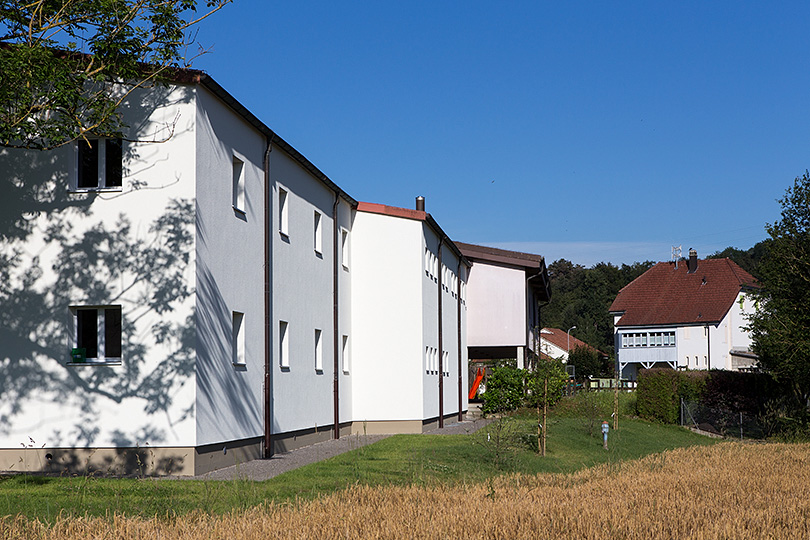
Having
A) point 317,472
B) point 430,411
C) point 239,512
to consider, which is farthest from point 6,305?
point 430,411

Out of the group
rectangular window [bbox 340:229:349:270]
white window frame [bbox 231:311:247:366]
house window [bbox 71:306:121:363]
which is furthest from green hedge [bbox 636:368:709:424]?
house window [bbox 71:306:121:363]

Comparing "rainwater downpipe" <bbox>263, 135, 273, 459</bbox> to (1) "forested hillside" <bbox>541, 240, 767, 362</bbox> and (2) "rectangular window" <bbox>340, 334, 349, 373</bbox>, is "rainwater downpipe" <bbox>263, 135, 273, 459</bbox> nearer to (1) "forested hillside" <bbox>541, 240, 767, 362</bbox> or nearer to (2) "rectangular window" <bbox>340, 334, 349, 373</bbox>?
(2) "rectangular window" <bbox>340, 334, 349, 373</bbox>

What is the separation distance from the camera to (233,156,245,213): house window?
1803 cm

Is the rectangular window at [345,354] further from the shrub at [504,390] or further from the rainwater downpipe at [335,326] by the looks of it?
the shrub at [504,390]

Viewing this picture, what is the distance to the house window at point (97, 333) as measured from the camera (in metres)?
15.5

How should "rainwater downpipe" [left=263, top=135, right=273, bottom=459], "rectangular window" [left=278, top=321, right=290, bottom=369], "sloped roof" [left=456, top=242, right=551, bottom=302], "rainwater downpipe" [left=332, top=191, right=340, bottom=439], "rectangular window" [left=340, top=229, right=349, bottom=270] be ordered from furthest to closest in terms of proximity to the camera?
"sloped roof" [left=456, top=242, right=551, bottom=302], "rectangular window" [left=340, top=229, right=349, bottom=270], "rainwater downpipe" [left=332, top=191, right=340, bottom=439], "rectangular window" [left=278, top=321, right=290, bottom=369], "rainwater downpipe" [left=263, top=135, right=273, bottom=459]

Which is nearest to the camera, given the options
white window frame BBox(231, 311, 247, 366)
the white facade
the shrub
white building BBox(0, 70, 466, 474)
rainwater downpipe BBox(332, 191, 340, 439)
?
white building BBox(0, 70, 466, 474)

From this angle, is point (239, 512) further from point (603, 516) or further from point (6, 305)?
point (6, 305)

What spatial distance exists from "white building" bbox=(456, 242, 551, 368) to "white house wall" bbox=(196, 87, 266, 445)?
66.8ft

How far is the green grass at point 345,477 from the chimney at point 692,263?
5278cm

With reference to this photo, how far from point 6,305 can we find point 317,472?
6380 millimetres

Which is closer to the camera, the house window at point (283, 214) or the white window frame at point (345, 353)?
the house window at point (283, 214)

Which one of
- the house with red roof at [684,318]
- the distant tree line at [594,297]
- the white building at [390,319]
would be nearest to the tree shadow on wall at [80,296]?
the white building at [390,319]

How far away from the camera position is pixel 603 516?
27.5 feet
